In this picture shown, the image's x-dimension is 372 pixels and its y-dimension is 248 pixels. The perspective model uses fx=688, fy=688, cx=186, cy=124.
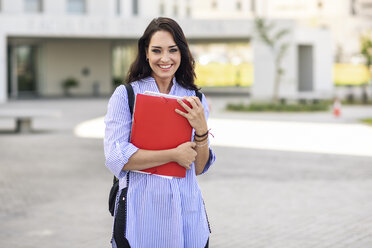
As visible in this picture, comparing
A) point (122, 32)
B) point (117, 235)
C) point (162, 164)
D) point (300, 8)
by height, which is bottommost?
point (117, 235)

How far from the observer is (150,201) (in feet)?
10.3

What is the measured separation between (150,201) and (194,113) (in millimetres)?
449

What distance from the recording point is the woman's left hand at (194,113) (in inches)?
121

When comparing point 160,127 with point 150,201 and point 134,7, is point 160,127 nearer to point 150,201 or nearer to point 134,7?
point 150,201

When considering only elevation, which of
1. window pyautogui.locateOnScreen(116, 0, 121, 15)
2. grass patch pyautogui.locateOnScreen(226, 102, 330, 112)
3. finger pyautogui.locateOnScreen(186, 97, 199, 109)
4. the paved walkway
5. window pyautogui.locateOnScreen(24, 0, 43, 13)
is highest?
window pyautogui.locateOnScreen(116, 0, 121, 15)

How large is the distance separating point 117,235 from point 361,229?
441 cm

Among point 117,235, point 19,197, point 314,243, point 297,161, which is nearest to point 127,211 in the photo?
point 117,235

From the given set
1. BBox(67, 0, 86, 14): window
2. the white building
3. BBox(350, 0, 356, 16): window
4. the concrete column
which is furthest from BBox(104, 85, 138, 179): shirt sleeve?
BBox(350, 0, 356, 16): window

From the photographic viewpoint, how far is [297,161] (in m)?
12.5

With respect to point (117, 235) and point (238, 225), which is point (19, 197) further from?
point (117, 235)

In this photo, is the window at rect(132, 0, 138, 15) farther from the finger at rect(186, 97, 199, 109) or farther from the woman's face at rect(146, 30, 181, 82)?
the finger at rect(186, 97, 199, 109)

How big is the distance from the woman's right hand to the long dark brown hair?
373 millimetres

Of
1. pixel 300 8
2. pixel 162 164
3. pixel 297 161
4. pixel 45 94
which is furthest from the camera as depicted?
pixel 300 8

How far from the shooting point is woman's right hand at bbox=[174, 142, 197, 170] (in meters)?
3.10
